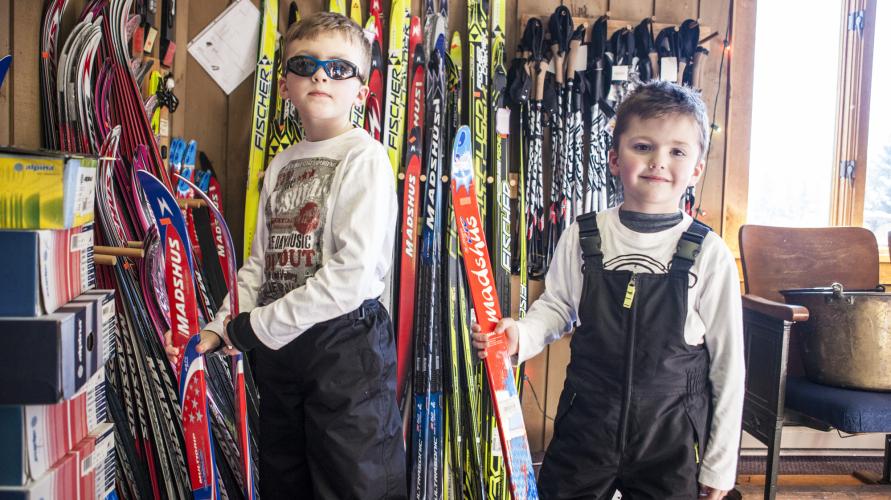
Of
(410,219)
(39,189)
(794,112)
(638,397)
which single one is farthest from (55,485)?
(794,112)

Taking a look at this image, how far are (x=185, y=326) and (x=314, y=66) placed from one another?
0.62 metres

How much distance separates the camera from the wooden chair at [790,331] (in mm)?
1926

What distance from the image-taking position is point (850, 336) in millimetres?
1982

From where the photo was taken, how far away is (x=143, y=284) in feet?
5.78

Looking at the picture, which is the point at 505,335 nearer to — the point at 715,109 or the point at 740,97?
the point at 715,109

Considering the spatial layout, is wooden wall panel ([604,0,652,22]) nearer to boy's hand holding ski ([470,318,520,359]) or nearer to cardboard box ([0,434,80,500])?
boy's hand holding ski ([470,318,520,359])

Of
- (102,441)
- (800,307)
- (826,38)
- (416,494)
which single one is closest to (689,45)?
(826,38)

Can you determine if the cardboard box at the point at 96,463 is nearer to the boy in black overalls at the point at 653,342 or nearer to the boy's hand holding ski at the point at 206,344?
the boy's hand holding ski at the point at 206,344

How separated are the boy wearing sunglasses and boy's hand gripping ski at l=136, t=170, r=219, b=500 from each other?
0.05 meters

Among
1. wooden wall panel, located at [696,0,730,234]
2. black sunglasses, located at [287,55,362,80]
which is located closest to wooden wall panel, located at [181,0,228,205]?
black sunglasses, located at [287,55,362,80]

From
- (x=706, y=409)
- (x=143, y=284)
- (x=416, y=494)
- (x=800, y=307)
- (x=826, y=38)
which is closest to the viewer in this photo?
(x=706, y=409)

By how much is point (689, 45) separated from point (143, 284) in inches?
88.1

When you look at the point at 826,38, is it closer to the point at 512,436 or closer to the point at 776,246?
the point at 776,246

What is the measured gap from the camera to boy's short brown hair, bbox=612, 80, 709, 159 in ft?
4.01
